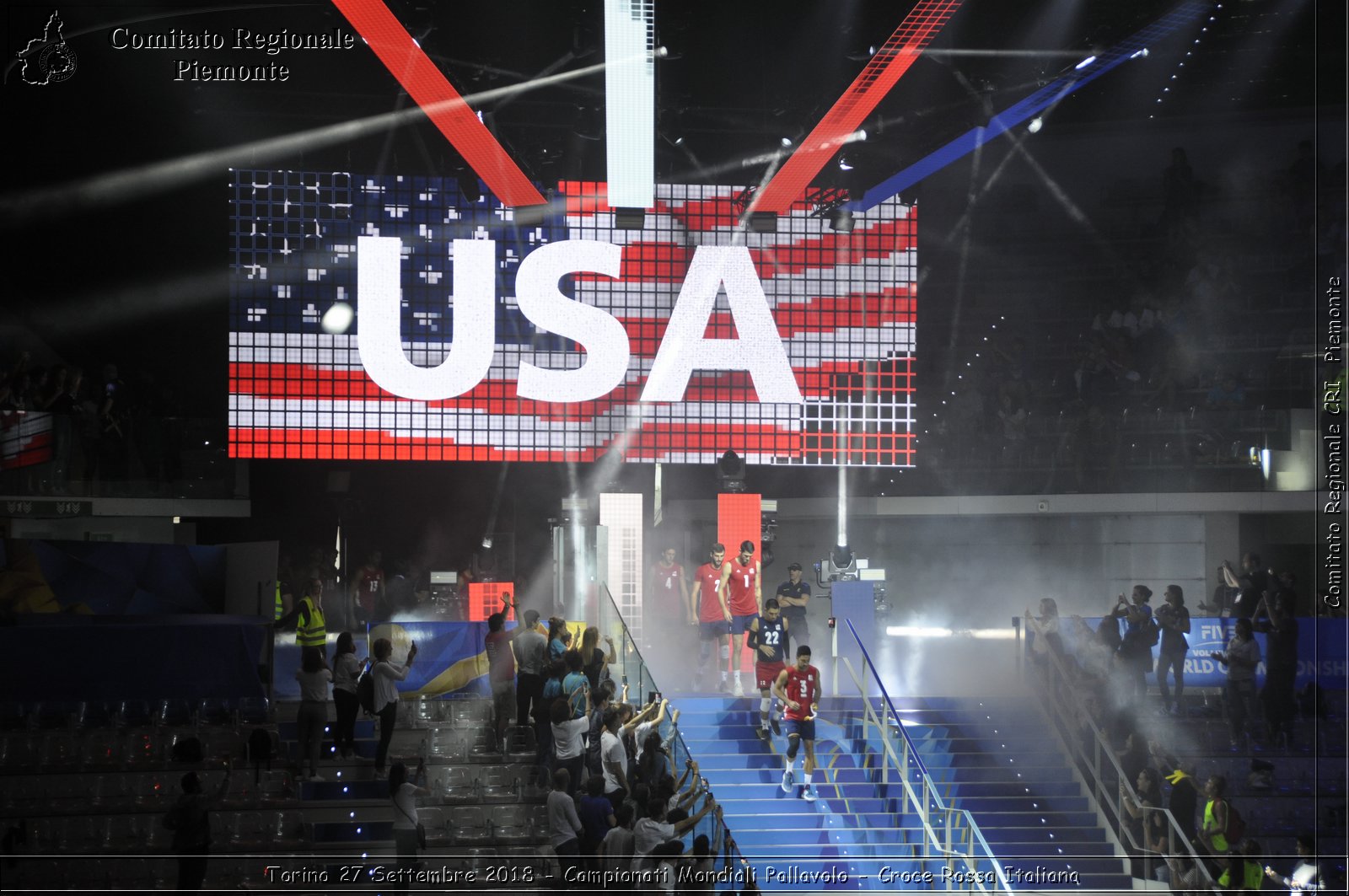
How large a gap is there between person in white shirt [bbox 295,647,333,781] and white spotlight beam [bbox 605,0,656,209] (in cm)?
556

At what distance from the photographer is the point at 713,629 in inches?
519

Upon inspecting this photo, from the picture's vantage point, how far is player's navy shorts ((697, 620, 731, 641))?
13.1 metres

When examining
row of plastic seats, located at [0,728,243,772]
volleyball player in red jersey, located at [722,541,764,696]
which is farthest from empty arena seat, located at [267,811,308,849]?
volleyball player in red jersey, located at [722,541,764,696]

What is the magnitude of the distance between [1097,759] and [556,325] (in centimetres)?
649

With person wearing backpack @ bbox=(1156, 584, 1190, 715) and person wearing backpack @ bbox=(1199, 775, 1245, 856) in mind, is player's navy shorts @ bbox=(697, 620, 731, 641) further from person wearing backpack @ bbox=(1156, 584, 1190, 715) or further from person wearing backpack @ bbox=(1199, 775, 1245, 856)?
person wearing backpack @ bbox=(1199, 775, 1245, 856)

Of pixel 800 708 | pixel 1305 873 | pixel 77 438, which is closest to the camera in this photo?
pixel 1305 873

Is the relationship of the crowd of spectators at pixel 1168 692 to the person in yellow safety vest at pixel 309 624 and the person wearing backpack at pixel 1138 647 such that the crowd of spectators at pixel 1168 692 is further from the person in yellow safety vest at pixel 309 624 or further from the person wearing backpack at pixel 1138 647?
the person in yellow safety vest at pixel 309 624

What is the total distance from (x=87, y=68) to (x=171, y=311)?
346 centimetres

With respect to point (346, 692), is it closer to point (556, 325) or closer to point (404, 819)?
point (404, 819)

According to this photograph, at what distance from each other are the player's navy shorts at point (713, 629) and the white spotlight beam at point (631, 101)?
424cm

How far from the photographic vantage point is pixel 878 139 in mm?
13172

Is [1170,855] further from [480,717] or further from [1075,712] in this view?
[480,717]

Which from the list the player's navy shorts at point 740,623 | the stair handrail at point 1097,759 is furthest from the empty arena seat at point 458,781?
the stair handrail at point 1097,759

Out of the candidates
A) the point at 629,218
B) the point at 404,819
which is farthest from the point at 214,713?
the point at 629,218
